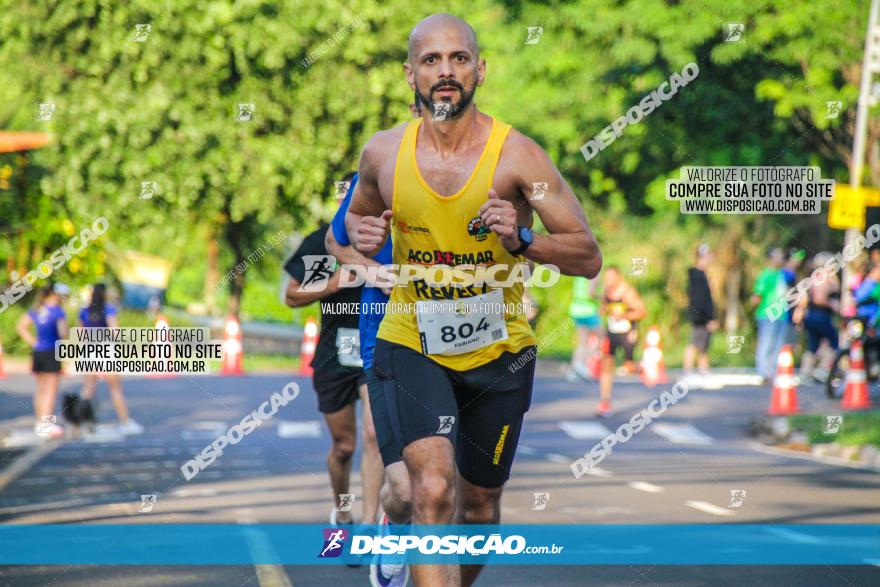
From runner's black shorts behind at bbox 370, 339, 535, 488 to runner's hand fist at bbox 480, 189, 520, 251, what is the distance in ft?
2.07

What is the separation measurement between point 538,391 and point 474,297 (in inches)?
674

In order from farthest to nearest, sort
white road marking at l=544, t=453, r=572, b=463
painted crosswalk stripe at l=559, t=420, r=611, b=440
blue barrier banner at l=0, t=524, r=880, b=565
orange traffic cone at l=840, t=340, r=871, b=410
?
orange traffic cone at l=840, t=340, r=871, b=410, painted crosswalk stripe at l=559, t=420, r=611, b=440, white road marking at l=544, t=453, r=572, b=463, blue barrier banner at l=0, t=524, r=880, b=565

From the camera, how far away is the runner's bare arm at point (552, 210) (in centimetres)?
554

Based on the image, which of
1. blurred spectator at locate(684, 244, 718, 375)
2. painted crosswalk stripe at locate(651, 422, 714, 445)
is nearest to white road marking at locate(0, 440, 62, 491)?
painted crosswalk stripe at locate(651, 422, 714, 445)

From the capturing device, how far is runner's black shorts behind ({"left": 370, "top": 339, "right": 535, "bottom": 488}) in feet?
18.6

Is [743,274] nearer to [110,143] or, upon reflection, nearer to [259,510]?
[110,143]

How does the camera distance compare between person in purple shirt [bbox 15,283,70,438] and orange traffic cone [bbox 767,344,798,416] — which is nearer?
person in purple shirt [bbox 15,283,70,438]

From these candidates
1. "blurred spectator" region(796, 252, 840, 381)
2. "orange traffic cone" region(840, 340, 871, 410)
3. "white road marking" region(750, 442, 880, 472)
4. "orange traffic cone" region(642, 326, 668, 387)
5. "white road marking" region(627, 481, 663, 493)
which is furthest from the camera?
"orange traffic cone" region(642, 326, 668, 387)

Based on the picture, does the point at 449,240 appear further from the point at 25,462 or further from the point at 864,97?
the point at 864,97

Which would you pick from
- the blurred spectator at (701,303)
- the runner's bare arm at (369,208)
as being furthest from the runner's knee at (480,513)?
the blurred spectator at (701,303)

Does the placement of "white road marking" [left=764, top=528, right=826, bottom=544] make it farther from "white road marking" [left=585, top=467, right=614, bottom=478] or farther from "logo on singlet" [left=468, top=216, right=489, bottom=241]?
"logo on singlet" [left=468, top=216, right=489, bottom=241]

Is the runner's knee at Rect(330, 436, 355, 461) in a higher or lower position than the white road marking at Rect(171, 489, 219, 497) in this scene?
higher

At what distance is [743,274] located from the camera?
1427 inches

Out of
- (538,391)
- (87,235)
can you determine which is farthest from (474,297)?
(87,235)
